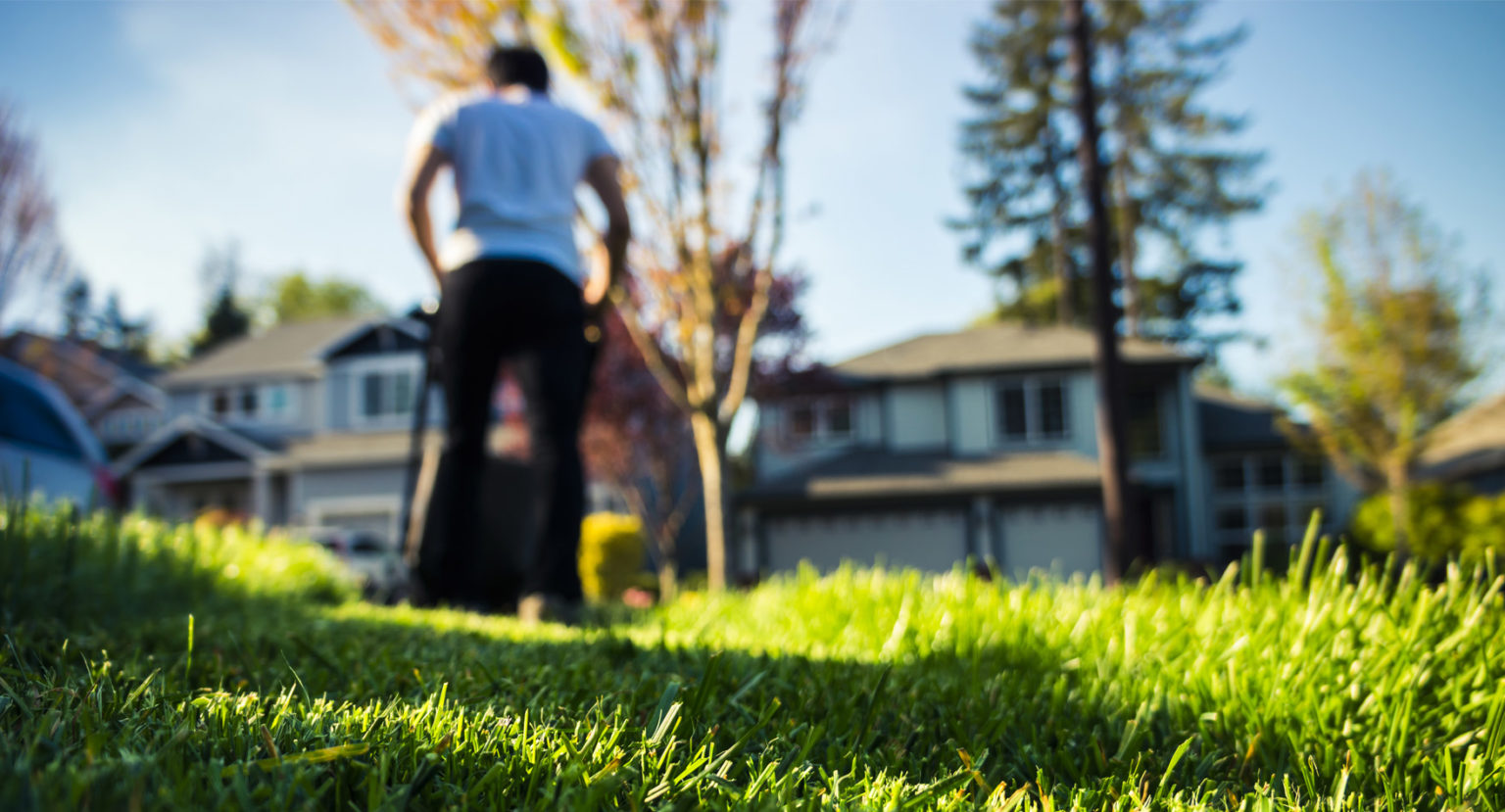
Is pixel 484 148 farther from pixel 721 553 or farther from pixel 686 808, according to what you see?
pixel 721 553

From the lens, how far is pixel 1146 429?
2312cm

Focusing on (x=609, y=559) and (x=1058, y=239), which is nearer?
(x=609, y=559)

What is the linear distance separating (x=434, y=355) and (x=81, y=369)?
41202 mm

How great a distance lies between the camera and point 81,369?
3653cm

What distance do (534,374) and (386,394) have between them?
26154 millimetres

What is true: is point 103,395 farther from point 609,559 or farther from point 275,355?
point 609,559

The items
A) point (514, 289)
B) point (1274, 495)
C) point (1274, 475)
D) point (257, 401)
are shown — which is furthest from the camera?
point (257, 401)

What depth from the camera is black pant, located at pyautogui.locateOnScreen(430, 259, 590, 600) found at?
335 cm

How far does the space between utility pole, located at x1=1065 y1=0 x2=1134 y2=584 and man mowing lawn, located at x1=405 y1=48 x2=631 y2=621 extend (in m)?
7.13

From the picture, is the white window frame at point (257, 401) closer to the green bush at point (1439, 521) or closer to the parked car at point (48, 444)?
the parked car at point (48, 444)

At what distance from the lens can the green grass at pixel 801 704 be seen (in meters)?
1.01

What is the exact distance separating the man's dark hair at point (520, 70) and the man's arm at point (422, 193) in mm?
494

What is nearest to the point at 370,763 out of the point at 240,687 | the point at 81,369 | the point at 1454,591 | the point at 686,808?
the point at 686,808

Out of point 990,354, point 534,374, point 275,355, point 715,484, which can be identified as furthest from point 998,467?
point 275,355
